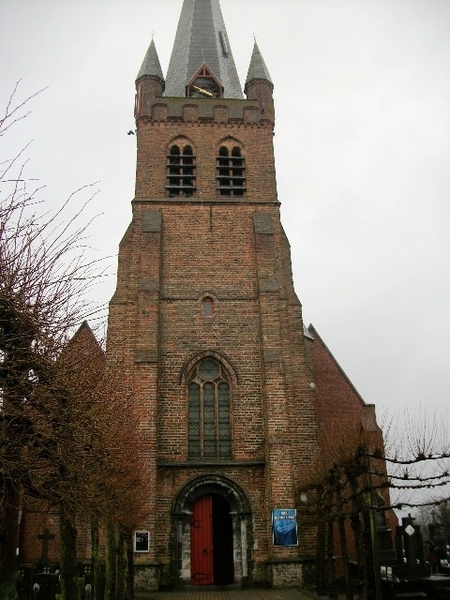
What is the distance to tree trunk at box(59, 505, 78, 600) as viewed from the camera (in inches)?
381

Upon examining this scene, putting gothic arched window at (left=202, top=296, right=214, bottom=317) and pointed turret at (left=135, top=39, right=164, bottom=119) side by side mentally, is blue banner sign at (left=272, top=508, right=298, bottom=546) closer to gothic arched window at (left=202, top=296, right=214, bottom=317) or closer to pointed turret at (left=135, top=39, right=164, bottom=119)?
gothic arched window at (left=202, top=296, right=214, bottom=317)

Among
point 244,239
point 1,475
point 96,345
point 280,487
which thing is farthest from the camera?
point 244,239

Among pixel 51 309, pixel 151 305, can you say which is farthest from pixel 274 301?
pixel 51 309

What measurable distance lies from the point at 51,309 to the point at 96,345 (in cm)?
329

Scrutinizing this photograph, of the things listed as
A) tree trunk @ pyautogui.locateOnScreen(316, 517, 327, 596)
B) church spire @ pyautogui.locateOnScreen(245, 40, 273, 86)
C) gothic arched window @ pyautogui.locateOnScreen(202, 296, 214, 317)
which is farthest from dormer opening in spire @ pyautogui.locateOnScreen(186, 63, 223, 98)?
tree trunk @ pyautogui.locateOnScreen(316, 517, 327, 596)

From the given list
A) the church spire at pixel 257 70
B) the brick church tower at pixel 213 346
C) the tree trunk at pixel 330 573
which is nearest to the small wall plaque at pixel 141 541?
the brick church tower at pixel 213 346

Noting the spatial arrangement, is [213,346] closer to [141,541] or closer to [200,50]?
[141,541]

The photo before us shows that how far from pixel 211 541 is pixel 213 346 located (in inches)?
234

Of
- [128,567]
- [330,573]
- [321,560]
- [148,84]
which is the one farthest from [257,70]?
[128,567]

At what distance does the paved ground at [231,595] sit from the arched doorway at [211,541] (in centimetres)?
89

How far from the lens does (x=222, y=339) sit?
66.3 ft

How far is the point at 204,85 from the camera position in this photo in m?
26.7

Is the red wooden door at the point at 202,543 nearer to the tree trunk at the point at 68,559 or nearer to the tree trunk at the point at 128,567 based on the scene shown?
the tree trunk at the point at 128,567

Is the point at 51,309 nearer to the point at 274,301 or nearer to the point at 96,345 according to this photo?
the point at 96,345
